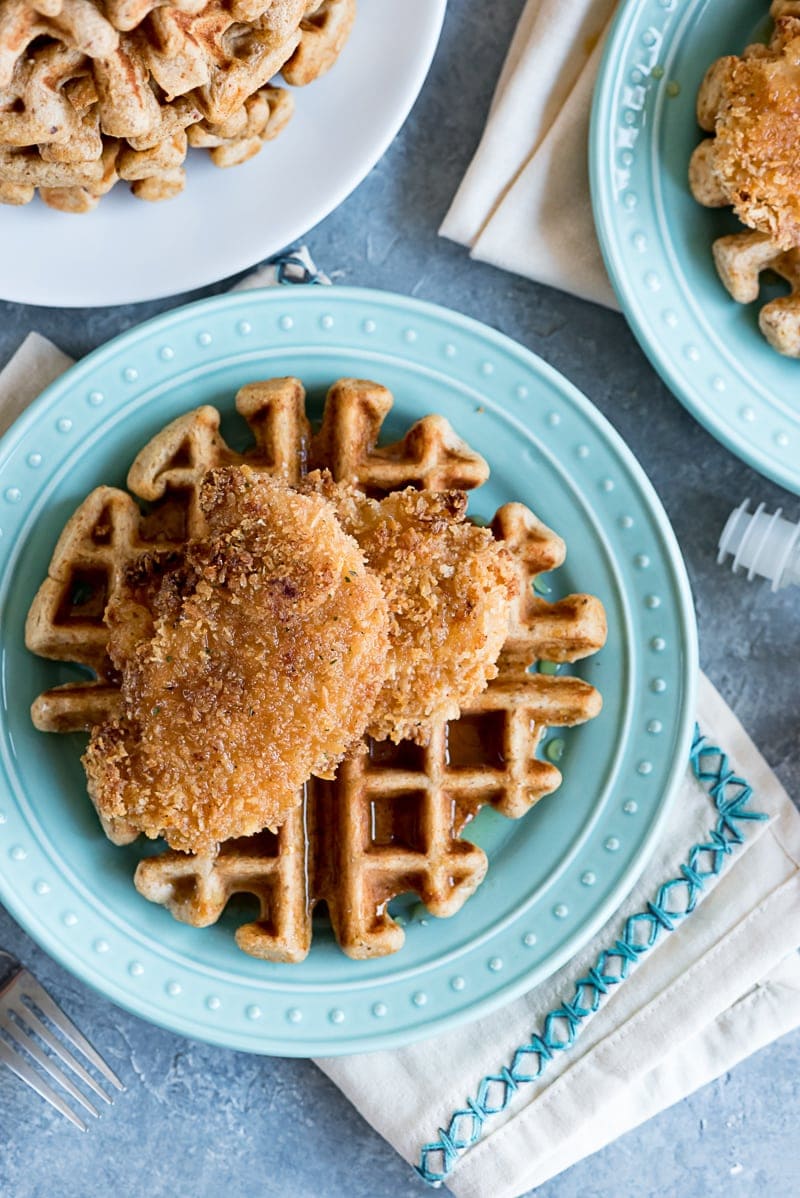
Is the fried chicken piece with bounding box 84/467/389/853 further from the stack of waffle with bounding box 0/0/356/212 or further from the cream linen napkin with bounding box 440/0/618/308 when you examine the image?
the cream linen napkin with bounding box 440/0/618/308

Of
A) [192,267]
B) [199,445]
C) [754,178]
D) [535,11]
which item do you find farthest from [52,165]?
[754,178]

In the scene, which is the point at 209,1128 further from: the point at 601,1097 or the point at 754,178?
the point at 754,178

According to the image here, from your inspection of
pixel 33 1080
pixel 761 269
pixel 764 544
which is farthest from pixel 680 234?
pixel 33 1080

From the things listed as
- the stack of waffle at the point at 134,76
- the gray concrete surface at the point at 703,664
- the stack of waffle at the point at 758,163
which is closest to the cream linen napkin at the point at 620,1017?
the gray concrete surface at the point at 703,664

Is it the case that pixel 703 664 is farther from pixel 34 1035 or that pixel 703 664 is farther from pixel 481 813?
pixel 34 1035

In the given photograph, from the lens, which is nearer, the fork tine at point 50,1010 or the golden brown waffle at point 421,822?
the golden brown waffle at point 421,822

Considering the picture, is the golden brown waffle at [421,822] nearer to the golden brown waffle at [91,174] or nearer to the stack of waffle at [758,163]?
the stack of waffle at [758,163]
